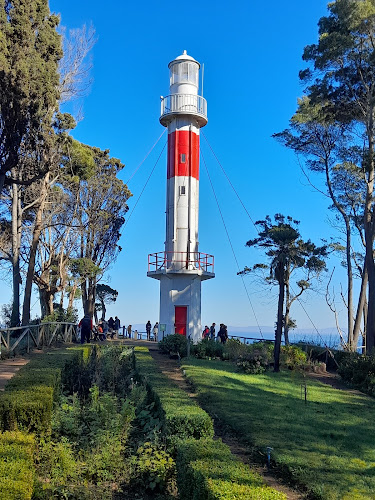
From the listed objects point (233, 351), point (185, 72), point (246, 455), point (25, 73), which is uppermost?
point (185, 72)

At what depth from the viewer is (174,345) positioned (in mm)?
19906

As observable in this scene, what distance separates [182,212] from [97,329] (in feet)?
29.2

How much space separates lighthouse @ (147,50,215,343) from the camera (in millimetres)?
24828

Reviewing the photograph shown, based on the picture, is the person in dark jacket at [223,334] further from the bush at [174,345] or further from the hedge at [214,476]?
the hedge at [214,476]

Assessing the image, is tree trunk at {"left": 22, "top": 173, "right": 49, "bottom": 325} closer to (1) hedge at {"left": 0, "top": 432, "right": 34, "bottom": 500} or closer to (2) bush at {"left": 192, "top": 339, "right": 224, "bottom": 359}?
(2) bush at {"left": 192, "top": 339, "right": 224, "bottom": 359}

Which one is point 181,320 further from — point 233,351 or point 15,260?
point 15,260

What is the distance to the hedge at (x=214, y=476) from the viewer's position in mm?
3803

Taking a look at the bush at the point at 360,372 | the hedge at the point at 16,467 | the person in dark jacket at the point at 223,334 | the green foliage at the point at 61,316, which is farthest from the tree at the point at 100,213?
the hedge at the point at 16,467

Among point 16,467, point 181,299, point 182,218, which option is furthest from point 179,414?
point 182,218

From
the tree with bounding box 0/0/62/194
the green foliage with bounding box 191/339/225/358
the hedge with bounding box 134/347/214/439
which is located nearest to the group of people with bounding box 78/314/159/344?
the green foliage with bounding box 191/339/225/358

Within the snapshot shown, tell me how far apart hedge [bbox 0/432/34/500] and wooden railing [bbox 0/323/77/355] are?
9978mm

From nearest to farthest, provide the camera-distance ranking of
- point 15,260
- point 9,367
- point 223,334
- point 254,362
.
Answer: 1. point 9,367
2. point 254,362
3. point 15,260
4. point 223,334

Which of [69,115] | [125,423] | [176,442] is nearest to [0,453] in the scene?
[176,442]

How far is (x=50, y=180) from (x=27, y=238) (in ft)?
28.9
